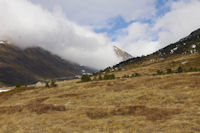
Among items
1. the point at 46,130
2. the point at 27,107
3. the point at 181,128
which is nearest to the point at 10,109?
the point at 27,107

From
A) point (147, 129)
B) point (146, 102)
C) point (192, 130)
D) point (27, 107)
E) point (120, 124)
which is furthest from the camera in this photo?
point (27, 107)

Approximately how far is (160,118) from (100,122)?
760 centimetres

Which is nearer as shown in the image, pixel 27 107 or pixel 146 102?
pixel 146 102

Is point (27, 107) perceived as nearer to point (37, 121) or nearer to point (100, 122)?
point (37, 121)

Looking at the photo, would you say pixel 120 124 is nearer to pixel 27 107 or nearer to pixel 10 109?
pixel 27 107

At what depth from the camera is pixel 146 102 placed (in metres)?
32.5

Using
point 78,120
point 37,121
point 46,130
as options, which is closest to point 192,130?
point 78,120

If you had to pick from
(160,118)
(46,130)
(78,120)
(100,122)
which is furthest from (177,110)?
(46,130)

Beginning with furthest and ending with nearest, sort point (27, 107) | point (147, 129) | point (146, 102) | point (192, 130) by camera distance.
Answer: point (27, 107)
point (146, 102)
point (147, 129)
point (192, 130)

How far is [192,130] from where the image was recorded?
1672cm

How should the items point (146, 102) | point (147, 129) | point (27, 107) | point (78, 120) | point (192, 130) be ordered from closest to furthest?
point (192, 130) < point (147, 129) < point (78, 120) < point (146, 102) < point (27, 107)

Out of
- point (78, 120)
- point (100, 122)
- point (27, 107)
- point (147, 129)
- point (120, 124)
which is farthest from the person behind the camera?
point (27, 107)

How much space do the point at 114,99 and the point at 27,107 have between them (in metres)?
18.3

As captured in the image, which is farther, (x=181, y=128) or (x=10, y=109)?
(x=10, y=109)
